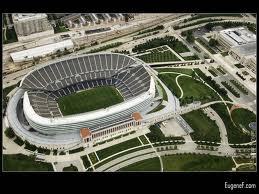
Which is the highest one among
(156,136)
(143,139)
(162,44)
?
(162,44)

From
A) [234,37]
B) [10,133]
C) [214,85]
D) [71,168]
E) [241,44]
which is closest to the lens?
[71,168]

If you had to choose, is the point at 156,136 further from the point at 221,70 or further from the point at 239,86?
the point at 221,70

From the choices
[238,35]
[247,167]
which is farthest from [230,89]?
[247,167]

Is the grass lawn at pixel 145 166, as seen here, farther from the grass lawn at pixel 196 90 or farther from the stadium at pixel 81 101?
the grass lawn at pixel 196 90

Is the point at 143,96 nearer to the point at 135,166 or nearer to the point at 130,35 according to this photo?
the point at 135,166

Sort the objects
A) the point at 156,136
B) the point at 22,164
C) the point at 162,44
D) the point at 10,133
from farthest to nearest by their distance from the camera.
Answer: the point at 162,44
the point at 10,133
the point at 156,136
the point at 22,164

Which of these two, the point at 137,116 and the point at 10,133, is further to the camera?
the point at 137,116

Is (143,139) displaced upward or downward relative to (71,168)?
upward

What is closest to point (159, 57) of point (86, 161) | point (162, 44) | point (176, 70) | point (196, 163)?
point (162, 44)
